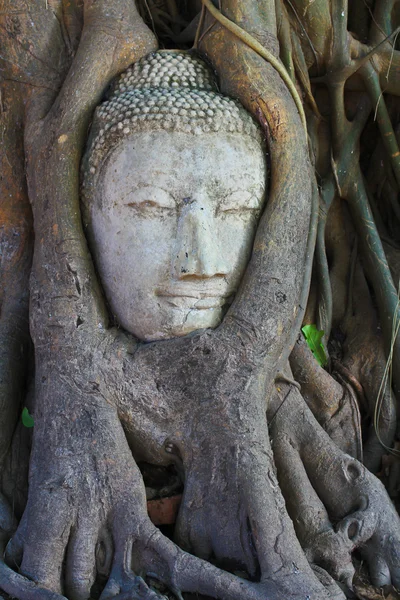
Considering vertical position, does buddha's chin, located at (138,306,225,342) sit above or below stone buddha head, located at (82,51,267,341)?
below

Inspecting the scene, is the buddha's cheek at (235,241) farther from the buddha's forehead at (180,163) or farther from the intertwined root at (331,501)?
the intertwined root at (331,501)

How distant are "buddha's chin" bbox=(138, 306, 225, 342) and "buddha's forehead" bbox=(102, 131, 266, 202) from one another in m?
0.39

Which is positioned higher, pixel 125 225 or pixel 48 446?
pixel 125 225

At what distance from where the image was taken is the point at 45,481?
2.31m

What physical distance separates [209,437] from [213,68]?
4.22 ft

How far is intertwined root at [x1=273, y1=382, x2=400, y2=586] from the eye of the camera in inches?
93.6

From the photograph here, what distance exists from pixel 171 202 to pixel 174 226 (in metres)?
0.08

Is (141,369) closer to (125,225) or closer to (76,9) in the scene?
(125,225)

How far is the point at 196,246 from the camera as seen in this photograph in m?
2.40

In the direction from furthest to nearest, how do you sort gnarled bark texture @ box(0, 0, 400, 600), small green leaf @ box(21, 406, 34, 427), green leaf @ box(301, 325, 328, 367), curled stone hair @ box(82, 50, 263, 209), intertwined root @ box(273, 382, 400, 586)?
1. green leaf @ box(301, 325, 328, 367)
2. small green leaf @ box(21, 406, 34, 427)
3. curled stone hair @ box(82, 50, 263, 209)
4. intertwined root @ box(273, 382, 400, 586)
5. gnarled bark texture @ box(0, 0, 400, 600)

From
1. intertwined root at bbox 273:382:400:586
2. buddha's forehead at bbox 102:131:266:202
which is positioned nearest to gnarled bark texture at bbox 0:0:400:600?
intertwined root at bbox 273:382:400:586

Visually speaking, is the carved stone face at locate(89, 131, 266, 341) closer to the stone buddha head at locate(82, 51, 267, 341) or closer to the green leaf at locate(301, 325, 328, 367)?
the stone buddha head at locate(82, 51, 267, 341)

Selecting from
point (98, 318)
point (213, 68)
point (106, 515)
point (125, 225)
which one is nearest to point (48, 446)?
point (106, 515)

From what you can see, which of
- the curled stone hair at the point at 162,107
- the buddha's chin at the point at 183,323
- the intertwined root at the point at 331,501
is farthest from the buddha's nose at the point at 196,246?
the intertwined root at the point at 331,501
